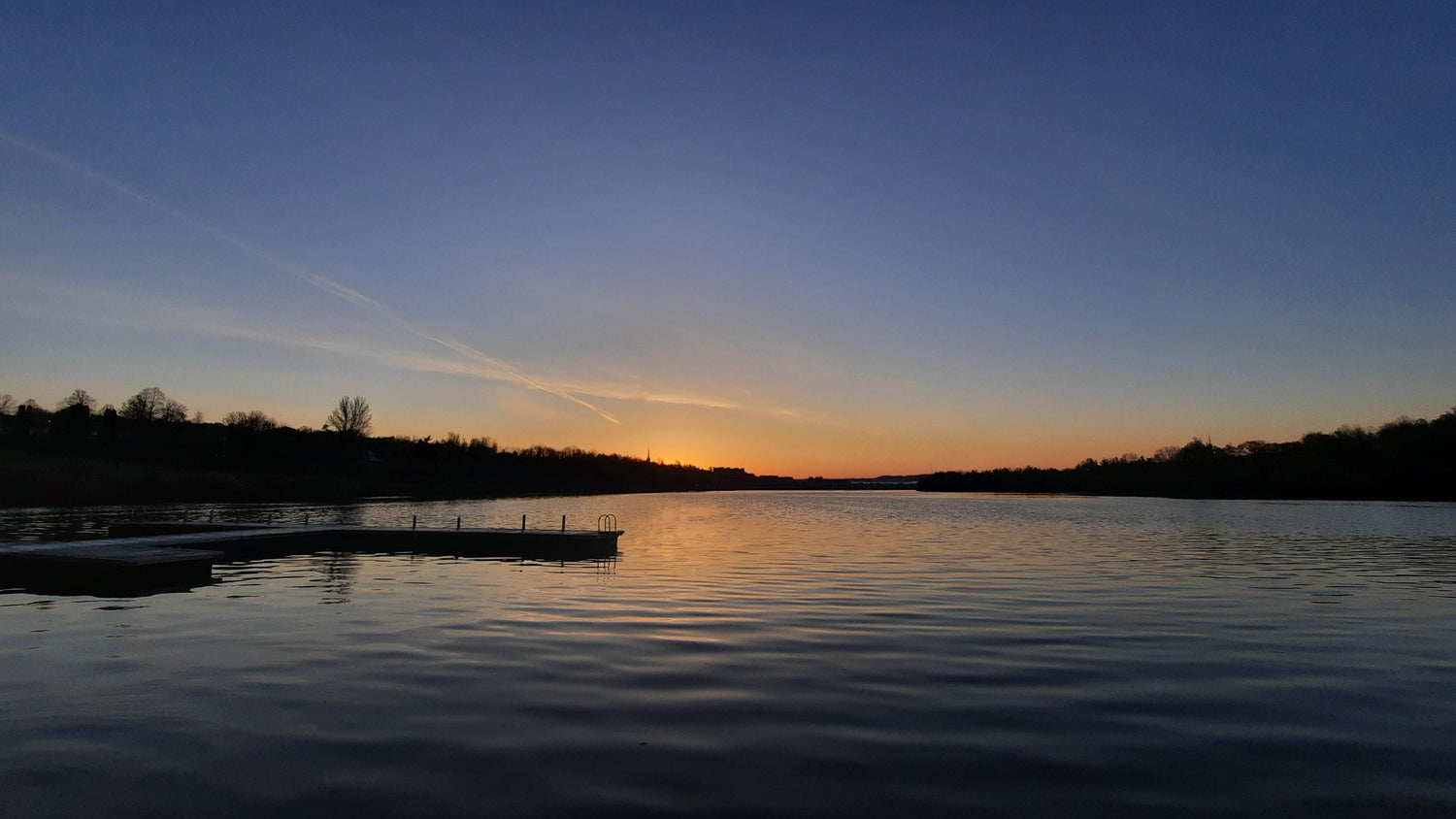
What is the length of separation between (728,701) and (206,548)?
3376cm

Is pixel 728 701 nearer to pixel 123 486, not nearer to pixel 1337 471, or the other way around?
pixel 123 486

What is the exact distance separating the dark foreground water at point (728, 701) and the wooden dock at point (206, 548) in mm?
2147

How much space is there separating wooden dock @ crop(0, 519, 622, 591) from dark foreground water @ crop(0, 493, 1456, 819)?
2147 millimetres

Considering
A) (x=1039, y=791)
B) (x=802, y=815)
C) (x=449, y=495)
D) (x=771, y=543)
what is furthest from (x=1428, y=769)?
(x=449, y=495)

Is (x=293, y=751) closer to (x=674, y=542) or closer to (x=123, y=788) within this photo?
(x=123, y=788)

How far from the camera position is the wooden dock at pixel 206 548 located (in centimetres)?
2595

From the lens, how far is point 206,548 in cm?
3578

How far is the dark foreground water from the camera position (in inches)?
334

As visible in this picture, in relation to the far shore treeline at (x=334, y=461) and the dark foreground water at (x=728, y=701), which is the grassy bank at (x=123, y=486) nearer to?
the far shore treeline at (x=334, y=461)

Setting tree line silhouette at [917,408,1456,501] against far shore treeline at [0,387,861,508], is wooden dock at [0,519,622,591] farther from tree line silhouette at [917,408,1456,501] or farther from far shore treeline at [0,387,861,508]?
tree line silhouette at [917,408,1456,501]

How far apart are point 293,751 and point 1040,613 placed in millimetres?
18840

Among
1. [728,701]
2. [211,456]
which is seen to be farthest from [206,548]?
[211,456]

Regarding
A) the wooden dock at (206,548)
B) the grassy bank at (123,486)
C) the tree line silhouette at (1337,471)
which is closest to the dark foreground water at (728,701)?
the wooden dock at (206,548)

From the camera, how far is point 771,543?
50531 millimetres
